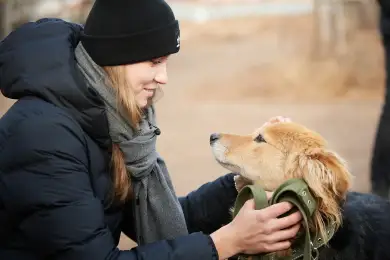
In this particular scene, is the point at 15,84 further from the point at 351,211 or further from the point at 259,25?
the point at 259,25

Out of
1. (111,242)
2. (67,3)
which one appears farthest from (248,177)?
(67,3)

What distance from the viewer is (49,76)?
2410mm

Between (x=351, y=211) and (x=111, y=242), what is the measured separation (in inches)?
36.4

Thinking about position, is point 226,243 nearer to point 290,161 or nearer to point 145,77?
point 290,161

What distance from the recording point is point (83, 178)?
239cm

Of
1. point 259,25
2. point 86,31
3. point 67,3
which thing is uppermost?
point 86,31

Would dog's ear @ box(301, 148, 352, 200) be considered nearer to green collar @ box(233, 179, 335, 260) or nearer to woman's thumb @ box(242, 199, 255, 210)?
green collar @ box(233, 179, 335, 260)

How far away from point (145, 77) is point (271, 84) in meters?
8.68

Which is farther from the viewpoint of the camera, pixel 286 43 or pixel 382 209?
pixel 286 43

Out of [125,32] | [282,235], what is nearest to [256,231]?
[282,235]

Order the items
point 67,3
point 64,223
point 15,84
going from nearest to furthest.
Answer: point 64,223 < point 15,84 < point 67,3

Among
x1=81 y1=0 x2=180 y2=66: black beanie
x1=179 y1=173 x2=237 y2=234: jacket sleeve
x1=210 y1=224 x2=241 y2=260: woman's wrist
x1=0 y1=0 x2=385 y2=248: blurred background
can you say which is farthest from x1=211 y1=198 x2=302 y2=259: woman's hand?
x1=0 y1=0 x2=385 y2=248: blurred background

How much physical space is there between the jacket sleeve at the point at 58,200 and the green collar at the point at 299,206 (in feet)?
0.78

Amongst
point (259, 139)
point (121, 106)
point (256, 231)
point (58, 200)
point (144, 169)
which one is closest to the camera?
point (58, 200)
